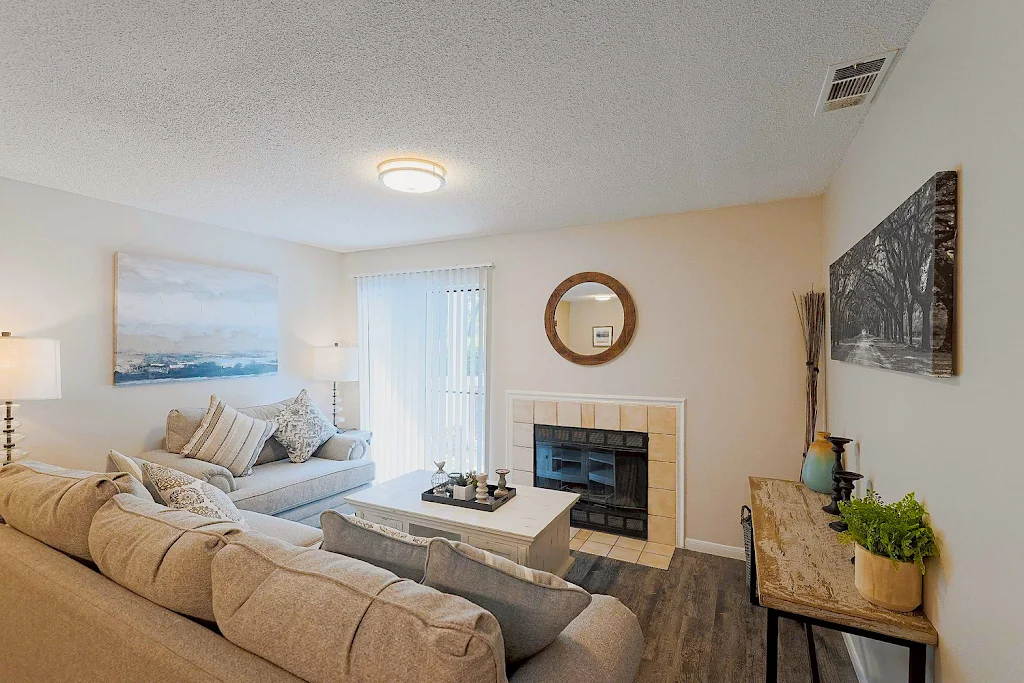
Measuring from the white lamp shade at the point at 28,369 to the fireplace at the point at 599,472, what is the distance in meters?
3.33

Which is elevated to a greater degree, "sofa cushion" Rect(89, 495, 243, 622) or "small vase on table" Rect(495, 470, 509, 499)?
"sofa cushion" Rect(89, 495, 243, 622)

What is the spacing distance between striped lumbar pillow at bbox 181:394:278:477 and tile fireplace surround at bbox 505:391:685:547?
2158mm

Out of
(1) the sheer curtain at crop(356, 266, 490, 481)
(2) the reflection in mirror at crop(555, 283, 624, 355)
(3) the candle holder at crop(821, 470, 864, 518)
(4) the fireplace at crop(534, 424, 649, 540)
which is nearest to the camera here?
(3) the candle holder at crop(821, 470, 864, 518)

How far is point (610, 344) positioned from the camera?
13.5 ft

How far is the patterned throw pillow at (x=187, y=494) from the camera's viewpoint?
6.94 ft

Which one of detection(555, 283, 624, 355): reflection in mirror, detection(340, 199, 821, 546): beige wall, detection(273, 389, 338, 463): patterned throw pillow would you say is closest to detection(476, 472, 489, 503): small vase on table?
detection(340, 199, 821, 546): beige wall

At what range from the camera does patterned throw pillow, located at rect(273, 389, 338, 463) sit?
165 inches

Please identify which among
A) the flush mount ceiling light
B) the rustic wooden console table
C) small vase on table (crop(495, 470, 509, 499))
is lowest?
small vase on table (crop(495, 470, 509, 499))

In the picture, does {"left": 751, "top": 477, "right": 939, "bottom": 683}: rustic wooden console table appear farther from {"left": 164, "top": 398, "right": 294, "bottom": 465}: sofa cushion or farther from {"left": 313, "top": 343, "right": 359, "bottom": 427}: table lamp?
{"left": 313, "top": 343, "right": 359, "bottom": 427}: table lamp

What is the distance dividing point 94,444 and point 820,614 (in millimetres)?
4332

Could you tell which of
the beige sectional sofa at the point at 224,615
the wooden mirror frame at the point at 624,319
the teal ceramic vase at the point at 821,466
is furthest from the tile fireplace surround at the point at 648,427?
the beige sectional sofa at the point at 224,615

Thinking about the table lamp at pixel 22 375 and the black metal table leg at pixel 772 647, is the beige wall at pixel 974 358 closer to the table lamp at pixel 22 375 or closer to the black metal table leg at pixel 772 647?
the black metal table leg at pixel 772 647

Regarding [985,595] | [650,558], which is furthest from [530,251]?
[985,595]

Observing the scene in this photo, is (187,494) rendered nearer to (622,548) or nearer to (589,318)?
(622,548)
